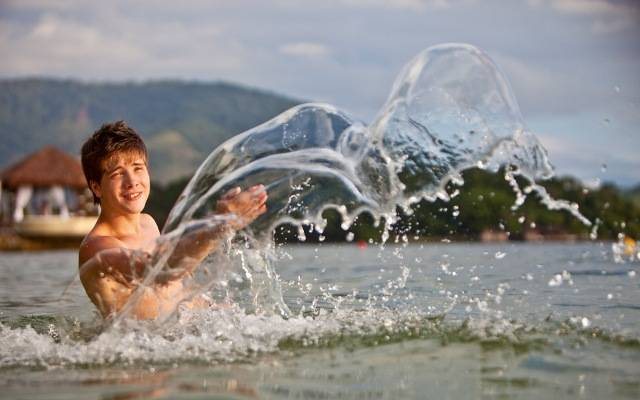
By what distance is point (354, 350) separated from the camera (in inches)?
183

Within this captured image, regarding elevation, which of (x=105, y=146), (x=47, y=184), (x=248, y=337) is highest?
(x=47, y=184)

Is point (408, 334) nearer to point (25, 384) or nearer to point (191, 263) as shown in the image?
point (191, 263)

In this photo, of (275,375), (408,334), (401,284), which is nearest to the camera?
(275,375)

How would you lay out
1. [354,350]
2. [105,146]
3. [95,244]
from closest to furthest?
[354,350], [95,244], [105,146]

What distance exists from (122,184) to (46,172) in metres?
45.2

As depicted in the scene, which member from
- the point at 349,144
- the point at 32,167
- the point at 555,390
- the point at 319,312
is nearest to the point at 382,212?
the point at 349,144

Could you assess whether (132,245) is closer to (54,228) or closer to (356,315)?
(356,315)

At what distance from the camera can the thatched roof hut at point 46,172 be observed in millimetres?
47219

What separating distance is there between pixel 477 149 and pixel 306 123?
3.68 ft

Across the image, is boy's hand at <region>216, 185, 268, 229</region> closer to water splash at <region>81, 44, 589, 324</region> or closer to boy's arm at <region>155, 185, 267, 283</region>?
boy's arm at <region>155, 185, 267, 283</region>

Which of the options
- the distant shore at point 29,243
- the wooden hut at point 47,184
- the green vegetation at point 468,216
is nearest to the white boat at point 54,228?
the distant shore at point 29,243

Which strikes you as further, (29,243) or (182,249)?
(29,243)

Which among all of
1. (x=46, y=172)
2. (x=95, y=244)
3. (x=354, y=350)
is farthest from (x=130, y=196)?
(x=46, y=172)

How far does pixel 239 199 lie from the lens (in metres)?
5.15
